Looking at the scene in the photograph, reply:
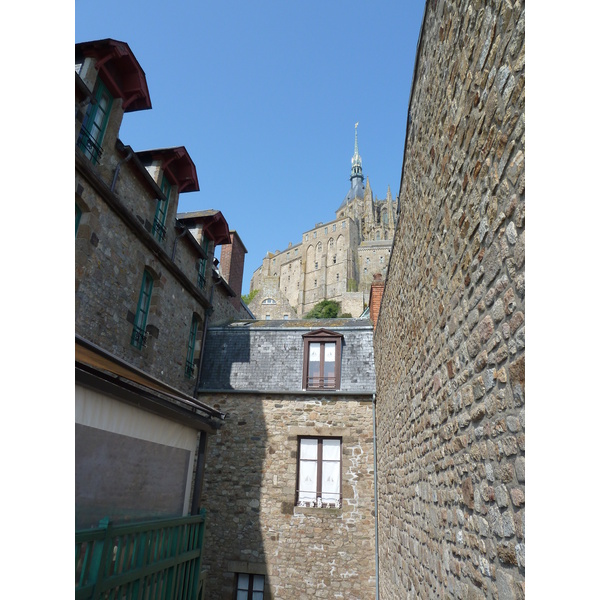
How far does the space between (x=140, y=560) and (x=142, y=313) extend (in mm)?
4791

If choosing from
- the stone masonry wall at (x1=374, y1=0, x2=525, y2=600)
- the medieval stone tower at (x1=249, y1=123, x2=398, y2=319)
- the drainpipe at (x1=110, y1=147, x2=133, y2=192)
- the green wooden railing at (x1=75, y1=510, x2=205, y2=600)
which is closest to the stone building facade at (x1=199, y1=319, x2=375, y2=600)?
the green wooden railing at (x1=75, y1=510, x2=205, y2=600)

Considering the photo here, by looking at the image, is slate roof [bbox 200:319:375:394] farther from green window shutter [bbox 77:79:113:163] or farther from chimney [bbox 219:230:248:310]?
green window shutter [bbox 77:79:113:163]

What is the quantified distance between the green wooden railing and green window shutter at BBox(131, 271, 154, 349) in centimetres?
351

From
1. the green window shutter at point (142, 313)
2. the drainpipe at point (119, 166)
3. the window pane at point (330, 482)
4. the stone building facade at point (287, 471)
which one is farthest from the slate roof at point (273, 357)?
the drainpipe at point (119, 166)

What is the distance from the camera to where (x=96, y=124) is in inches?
299

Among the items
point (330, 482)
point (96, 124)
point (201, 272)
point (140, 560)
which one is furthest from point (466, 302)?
point (201, 272)

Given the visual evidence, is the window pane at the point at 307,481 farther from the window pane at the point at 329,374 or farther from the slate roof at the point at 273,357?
the window pane at the point at 329,374

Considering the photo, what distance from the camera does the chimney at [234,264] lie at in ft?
49.3

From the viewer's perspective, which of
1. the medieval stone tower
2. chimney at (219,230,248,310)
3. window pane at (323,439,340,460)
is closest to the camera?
window pane at (323,439,340,460)

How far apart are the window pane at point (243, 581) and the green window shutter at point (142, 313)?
17.9 feet

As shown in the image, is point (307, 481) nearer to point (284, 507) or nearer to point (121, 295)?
point (284, 507)

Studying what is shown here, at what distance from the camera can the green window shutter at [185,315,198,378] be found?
10.5 metres

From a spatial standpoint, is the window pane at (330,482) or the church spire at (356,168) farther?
the church spire at (356,168)
